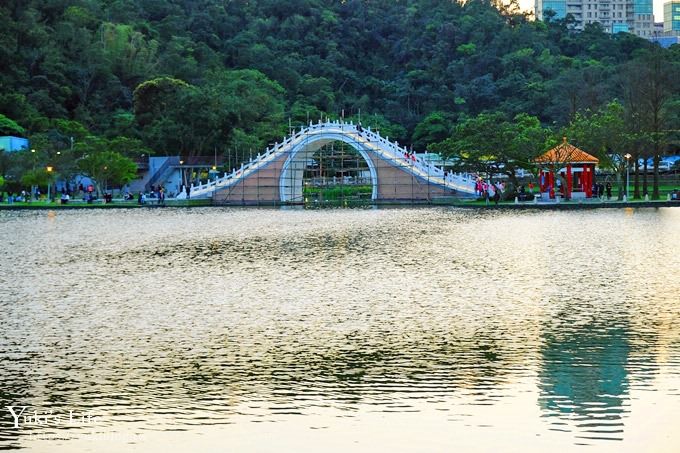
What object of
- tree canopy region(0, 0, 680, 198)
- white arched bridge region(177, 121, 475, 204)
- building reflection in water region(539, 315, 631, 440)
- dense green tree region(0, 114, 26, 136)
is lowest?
building reflection in water region(539, 315, 631, 440)

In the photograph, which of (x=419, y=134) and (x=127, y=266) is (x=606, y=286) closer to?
(x=127, y=266)

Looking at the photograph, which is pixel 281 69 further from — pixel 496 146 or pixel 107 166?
pixel 496 146

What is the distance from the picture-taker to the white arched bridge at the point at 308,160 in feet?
248

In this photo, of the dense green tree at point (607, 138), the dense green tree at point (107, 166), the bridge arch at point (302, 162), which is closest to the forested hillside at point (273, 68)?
the dense green tree at point (107, 166)

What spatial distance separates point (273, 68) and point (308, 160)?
41.1 meters

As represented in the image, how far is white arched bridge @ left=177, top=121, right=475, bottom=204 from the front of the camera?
248 feet

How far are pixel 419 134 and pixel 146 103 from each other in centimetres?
2611

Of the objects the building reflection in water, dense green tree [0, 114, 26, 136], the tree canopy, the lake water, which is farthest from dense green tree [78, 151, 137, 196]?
the building reflection in water

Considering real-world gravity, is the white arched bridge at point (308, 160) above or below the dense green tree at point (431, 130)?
below

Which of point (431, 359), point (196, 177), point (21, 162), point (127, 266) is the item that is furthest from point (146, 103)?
point (431, 359)

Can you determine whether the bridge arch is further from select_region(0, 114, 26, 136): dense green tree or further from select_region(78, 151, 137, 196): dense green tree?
select_region(0, 114, 26, 136): dense green tree

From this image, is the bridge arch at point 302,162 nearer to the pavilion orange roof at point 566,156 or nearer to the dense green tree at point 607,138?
the pavilion orange roof at point 566,156

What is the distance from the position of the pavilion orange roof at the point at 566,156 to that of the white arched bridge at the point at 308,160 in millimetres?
6983

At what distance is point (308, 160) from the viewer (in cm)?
8138
